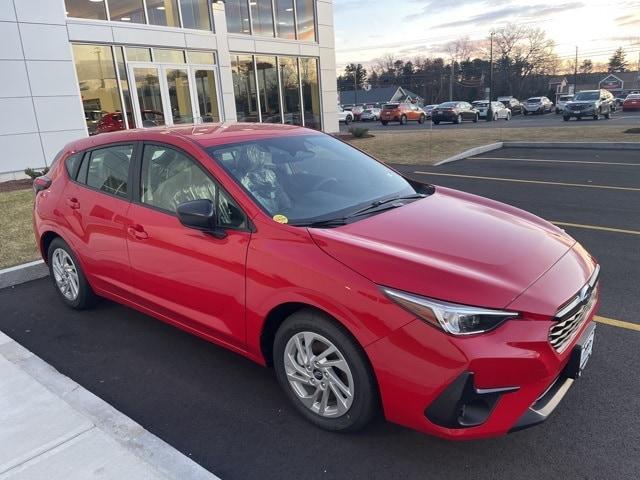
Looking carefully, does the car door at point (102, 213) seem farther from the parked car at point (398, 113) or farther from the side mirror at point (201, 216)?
the parked car at point (398, 113)

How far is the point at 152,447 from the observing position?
104 inches

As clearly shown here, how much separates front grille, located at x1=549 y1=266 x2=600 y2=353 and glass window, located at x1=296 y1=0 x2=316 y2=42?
19096 mm

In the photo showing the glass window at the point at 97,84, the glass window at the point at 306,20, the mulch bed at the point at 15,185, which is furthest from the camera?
the glass window at the point at 306,20

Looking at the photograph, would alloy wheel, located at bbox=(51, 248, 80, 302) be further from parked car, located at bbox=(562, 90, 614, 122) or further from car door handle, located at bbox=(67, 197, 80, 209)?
parked car, located at bbox=(562, 90, 614, 122)

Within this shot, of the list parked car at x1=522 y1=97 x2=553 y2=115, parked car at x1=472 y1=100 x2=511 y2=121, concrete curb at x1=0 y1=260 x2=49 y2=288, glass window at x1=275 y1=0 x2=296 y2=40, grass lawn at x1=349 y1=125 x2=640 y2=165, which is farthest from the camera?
parked car at x1=522 y1=97 x2=553 y2=115

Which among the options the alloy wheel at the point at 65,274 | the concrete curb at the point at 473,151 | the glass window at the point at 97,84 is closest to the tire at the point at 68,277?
the alloy wheel at the point at 65,274

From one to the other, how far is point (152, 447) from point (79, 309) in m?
2.44

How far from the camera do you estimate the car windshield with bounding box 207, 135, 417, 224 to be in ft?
10.4

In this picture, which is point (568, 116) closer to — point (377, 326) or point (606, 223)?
point (606, 223)

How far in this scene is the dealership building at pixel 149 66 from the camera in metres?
12.2

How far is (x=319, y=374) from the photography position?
2.77 meters

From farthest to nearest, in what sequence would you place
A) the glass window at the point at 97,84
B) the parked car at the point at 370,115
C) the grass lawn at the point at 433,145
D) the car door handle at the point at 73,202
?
the parked car at the point at 370,115
the grass lawn at the point at 433,145
the glass window at the point at 97,84
the car door handle at the point at 73,202

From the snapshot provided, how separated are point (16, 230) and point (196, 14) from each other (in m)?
11.3

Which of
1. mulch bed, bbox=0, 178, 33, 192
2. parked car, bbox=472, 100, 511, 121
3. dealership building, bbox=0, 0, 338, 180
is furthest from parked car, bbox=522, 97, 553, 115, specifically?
mulch bed, bbox=0, 178, 33, 192
